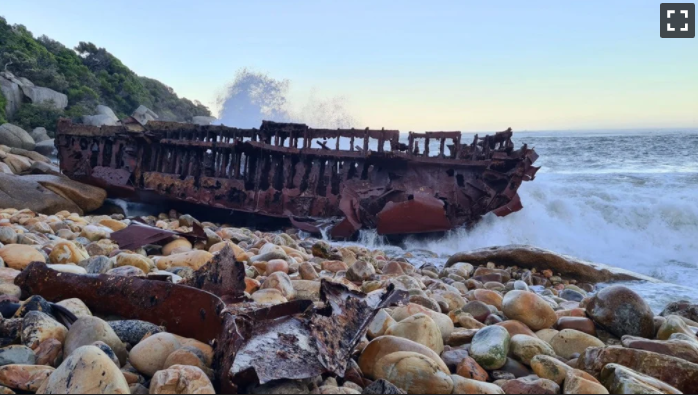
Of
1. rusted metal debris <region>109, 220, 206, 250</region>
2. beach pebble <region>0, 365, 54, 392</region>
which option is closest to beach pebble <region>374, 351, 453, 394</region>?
beach pebble <region>0, 365, 54, 392</region>

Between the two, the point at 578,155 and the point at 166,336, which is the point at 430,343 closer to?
the point at 166,336

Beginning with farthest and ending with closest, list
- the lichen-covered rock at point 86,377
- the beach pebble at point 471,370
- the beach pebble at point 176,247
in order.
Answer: the beach pebble at point 176,247 → the beach pebble at point 471,370 → the lichen-covered rock at point 86,377

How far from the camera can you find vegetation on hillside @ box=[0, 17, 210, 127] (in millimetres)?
28750

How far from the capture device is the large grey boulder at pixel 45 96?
2661 cm

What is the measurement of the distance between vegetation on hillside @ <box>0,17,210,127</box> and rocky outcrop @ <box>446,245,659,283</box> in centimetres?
2544

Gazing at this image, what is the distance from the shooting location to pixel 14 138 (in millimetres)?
18984

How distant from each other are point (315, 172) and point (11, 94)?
23.6 meters

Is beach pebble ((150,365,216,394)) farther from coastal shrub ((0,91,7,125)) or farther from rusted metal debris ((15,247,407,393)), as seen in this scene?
coastal shrub ((0,91,7,125))

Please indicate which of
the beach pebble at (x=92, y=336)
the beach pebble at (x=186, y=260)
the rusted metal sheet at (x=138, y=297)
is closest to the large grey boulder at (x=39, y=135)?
the beach pebble at (x=186, y=260)

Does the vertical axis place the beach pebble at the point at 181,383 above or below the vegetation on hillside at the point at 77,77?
below

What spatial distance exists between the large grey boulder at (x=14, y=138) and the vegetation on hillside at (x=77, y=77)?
5099mm

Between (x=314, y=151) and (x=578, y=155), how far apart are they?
22.4 m

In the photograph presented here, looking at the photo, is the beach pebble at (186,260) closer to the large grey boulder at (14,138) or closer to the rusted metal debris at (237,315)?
the rusted metal debris at (237,315)

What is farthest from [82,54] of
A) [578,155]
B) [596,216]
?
[596,216]
